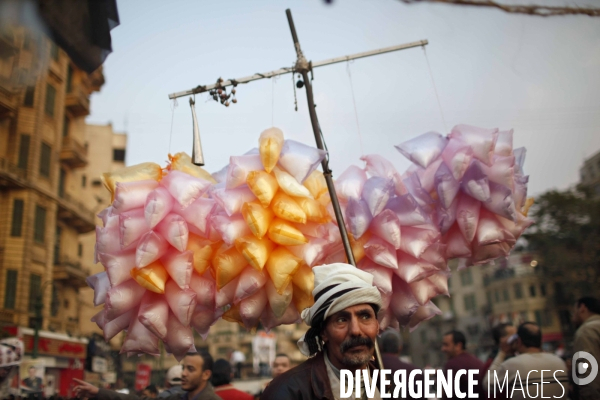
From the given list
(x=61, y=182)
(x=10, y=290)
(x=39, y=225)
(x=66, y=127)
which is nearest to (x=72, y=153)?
(x=61, y=182)

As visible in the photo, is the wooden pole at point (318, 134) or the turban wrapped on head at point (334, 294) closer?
the turban wrapped on head at point (334, 294)

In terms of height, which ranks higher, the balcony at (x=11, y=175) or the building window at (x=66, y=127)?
the building window at (x=66, y=127)

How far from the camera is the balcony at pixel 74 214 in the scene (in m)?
20.0

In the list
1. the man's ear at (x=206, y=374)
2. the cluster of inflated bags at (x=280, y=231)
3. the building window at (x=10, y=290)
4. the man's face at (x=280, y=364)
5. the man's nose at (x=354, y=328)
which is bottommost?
the man's ear at (x=206, y=374)

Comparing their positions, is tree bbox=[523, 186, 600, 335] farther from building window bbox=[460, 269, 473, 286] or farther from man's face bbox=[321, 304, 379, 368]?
building window bbox=[460, 269, 473, 286]

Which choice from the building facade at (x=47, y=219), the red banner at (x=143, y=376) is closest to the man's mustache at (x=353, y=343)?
the building facade at (x=47, y=219)

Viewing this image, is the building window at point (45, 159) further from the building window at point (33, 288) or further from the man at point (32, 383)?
the man at point (32, 383)

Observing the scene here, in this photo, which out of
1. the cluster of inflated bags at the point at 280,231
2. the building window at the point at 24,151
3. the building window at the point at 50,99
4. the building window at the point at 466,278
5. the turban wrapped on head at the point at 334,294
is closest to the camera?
the turban wrapped on head at the point at 334,294

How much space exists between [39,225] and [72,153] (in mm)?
3291

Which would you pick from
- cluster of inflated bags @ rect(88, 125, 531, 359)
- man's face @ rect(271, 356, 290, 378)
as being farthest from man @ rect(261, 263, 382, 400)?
man's face @ rect(271, 356, 290, 378)

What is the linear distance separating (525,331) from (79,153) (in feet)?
66.2

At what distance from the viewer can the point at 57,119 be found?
1973cm

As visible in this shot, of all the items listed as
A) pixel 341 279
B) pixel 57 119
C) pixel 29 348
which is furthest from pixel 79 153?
pixel 341 279

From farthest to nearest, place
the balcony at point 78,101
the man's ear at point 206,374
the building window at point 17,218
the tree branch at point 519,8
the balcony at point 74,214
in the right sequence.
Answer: the balcony at point 78,101
the balcony at point 74,214
the building window at point 17,218
the man's ear at point 206,374
the tree branch at point 519,8
